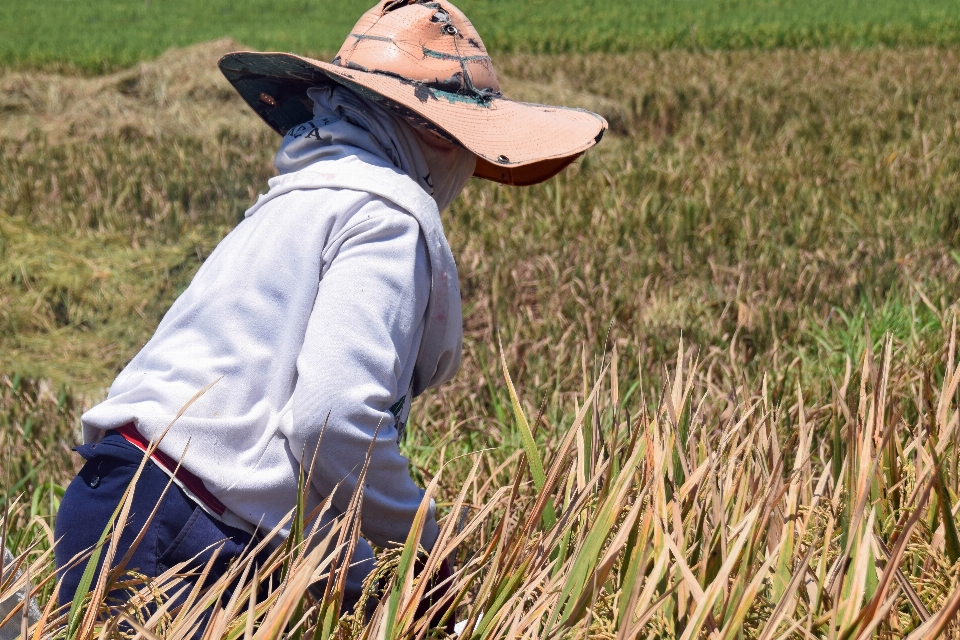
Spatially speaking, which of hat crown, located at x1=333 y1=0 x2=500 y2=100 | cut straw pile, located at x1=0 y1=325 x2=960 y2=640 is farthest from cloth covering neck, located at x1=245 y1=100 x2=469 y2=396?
cut straw pile, located at x1=0 y1=325 x2=960 y2=640

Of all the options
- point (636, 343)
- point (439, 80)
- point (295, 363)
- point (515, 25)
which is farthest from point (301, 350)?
point (515, 25)

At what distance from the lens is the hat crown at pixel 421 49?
146cm

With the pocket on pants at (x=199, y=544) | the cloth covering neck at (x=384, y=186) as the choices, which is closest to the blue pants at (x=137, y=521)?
the pocket on pants at (x=199, y=544)

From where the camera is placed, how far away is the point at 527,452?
3.89 ft

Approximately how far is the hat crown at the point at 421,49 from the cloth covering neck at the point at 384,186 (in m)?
0.11

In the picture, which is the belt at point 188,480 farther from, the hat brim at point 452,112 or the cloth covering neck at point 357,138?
the hat brim at point 452,112

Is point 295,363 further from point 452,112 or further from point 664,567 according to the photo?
point 664,567

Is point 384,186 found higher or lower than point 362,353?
higher

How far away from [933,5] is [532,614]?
22.8 m

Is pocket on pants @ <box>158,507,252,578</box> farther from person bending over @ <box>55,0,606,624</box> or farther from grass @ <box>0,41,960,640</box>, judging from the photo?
grass @ <box>0,41,960,640</box>

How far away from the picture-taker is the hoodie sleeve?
1211mm

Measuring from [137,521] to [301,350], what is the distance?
12.5 inches

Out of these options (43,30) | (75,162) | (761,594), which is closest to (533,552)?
(761,594)

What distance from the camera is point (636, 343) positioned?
288 centimetres
